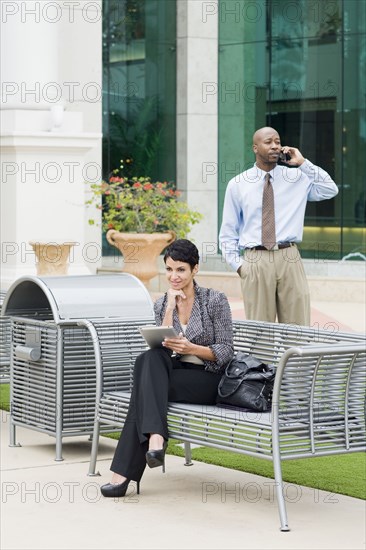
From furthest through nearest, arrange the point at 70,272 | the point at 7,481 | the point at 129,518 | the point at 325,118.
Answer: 1. the point at 325,118
2. the point at 70,272
3. the point at 7,481
4. the point at 129,518

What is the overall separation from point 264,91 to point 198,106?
124 centimetres

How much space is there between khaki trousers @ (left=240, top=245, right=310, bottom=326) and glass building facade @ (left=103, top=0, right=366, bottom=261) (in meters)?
13.4

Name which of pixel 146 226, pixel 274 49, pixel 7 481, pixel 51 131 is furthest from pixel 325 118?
pixel 7 481

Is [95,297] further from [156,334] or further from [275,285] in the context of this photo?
[156,334]

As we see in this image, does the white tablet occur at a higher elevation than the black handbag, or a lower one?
higher

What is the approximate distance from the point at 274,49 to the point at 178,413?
16.4 metres

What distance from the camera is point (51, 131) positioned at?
16172mm

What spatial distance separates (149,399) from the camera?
670 cm

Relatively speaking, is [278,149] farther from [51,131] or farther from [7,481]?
[51,131]

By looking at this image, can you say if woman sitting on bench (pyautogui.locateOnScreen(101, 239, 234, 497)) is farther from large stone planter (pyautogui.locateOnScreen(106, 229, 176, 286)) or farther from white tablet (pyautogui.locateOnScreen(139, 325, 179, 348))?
large stone planter (pyautogui.locateOnScreen(106, 229, 176, 286))

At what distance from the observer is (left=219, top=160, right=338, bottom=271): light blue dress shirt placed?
827 centimetres

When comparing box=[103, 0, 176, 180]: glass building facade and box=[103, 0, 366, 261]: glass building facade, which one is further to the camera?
box=[103, 0, 176, 180]: glass building facade

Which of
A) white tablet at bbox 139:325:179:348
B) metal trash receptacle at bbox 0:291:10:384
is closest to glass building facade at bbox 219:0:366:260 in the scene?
metal trash receptacle at bbox 0:291:10:384

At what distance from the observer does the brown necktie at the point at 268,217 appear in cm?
822
